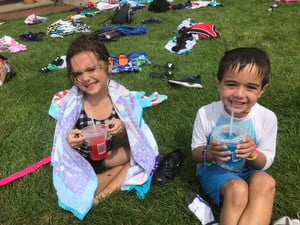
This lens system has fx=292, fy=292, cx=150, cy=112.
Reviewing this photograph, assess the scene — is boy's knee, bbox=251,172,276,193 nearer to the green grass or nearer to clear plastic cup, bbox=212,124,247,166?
clear plastic cup, bbox=212,124,247,166

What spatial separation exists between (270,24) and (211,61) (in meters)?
2.79

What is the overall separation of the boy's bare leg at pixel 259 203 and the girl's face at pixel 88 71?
152 cm

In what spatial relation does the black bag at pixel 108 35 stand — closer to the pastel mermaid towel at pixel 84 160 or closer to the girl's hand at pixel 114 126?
the pastel mermaid towel at pixel 84 160

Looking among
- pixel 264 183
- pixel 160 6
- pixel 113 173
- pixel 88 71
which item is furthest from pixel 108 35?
pixel 264 183

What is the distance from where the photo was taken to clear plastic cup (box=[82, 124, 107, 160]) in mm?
2277

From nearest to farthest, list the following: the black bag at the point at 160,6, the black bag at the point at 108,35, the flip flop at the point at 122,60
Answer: the flip flop at the point at 122,60, the black bag at the point at 108,35, the black bag at the point at 160,6

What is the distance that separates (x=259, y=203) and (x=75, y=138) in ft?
4.84

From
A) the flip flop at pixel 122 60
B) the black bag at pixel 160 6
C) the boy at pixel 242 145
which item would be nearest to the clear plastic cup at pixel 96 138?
the boy at pixel 242 145

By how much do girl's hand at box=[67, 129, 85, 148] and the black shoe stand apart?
0.77 metres

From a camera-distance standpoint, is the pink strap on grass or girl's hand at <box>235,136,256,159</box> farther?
the pink strap on grass

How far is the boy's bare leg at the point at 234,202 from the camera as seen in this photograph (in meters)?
1.93

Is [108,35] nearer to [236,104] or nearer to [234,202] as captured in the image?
[236,104]

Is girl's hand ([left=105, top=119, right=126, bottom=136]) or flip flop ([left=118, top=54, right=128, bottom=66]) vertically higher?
girl's hand ([left=105, top=119, right=126, bottom=136])

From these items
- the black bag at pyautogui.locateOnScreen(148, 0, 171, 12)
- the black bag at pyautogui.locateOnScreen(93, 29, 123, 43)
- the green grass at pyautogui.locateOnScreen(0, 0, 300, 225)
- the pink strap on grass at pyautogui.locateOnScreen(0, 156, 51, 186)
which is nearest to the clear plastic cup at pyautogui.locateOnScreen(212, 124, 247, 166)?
the green grass at pyautogui.locateOnScreen(0, 0, 300, 225)
